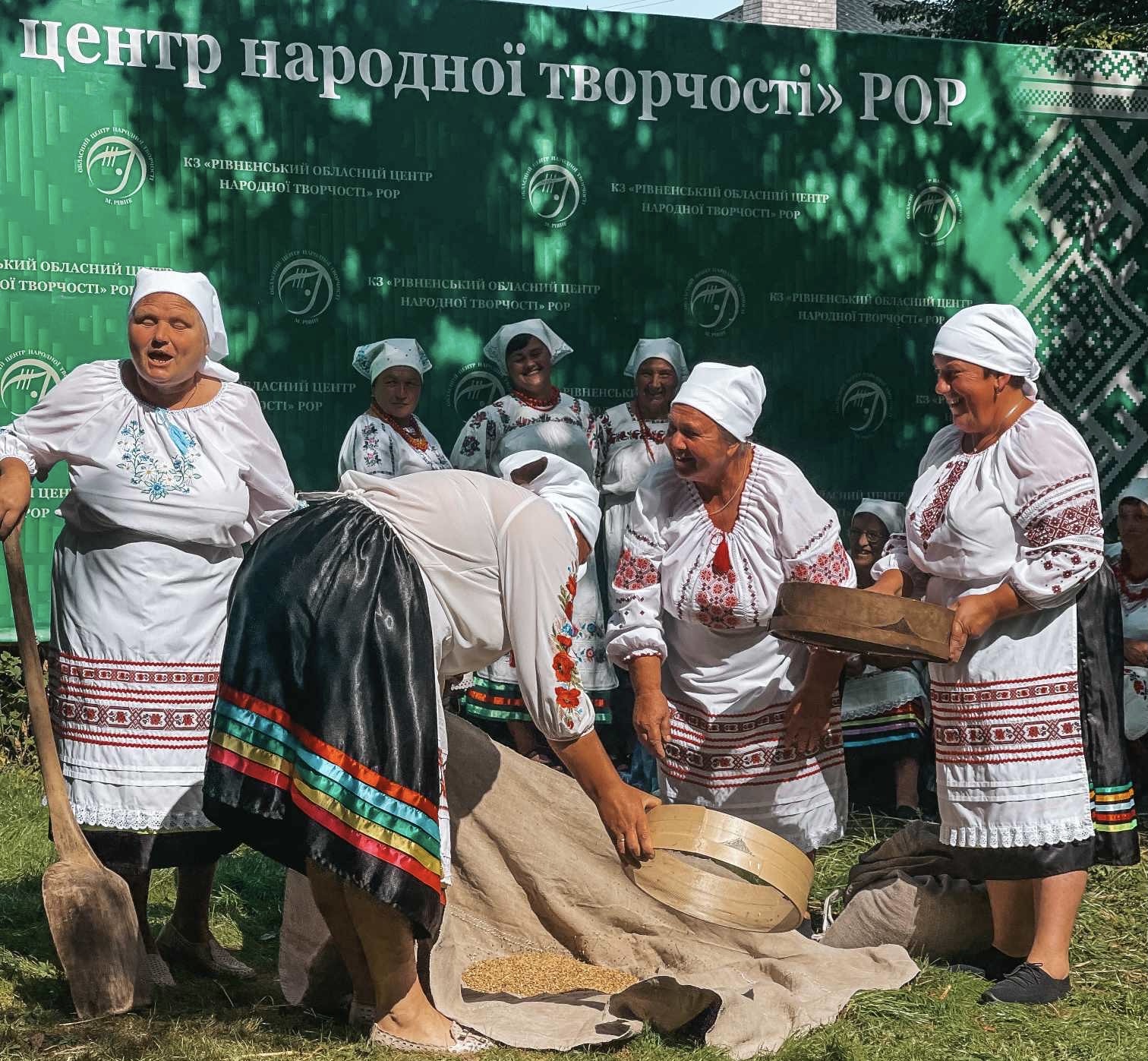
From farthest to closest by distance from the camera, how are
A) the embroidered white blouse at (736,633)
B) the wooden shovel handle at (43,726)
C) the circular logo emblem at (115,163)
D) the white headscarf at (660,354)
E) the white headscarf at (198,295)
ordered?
the white headscarf at (660,354)
the circular logo emblem at (115,163)
the embroidered white blouse at (736,633)
the white headscarf at (198,295)
the wooden shovel handle at (43,726)

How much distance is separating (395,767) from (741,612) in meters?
1.36

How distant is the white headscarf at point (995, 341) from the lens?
4340 mm

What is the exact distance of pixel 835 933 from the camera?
15.7 ft

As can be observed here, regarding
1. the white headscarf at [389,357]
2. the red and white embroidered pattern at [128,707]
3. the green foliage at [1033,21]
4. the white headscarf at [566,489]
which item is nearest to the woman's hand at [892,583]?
the white headscarf at [566,489]

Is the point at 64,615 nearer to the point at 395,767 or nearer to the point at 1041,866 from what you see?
the point at 395,767

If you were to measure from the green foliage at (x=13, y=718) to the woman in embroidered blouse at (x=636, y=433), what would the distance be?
2.93m

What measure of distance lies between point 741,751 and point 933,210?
4.94 meters

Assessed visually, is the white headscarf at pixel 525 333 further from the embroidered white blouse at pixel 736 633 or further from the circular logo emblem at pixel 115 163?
the embroidered white blouse at pixel 736 633

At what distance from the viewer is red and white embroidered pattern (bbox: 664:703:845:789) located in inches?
182

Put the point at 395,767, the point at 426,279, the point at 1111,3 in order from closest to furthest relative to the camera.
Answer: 1. the point at 395,767
2. the point at 426,279
3. the point at 1111,3

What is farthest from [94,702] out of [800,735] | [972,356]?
[972,356]

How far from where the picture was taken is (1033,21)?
1530cm

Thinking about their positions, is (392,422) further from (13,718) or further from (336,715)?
(336,715)

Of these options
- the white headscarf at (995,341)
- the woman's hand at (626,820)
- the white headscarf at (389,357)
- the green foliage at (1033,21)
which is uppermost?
the green foliage at (1033,21)
